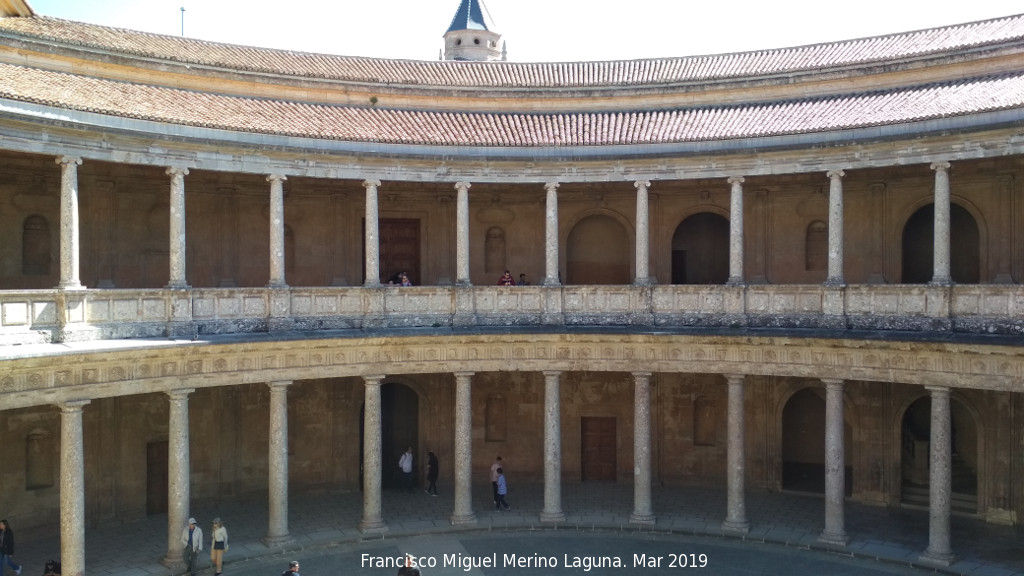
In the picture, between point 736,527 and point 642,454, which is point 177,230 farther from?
point 736,527

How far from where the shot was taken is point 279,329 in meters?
23.4

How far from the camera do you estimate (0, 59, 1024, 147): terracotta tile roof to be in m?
22.0

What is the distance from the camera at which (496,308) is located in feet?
85.1

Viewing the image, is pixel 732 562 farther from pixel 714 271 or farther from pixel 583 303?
pixel 714 271

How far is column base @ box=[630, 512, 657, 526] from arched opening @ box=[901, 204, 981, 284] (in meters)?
11.1

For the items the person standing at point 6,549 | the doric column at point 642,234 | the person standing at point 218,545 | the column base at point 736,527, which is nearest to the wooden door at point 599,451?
the column base at point 736,527

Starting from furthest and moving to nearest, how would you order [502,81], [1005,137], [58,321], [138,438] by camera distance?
[502,81] < [138,438] < [1005,137] < [58,321]

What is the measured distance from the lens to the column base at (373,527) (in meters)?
24.9

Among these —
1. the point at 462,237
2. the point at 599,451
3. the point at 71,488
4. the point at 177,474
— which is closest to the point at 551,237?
the point at 462,237

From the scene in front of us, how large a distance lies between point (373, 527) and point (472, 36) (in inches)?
2175

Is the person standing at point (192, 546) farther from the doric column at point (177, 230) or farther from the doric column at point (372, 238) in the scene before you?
the doric column at point (372, 238)

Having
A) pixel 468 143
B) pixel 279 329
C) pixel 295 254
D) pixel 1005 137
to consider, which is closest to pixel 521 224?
pixel 468 143

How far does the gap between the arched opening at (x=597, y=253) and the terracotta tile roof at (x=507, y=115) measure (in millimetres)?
3877

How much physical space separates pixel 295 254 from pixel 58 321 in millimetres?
10392
